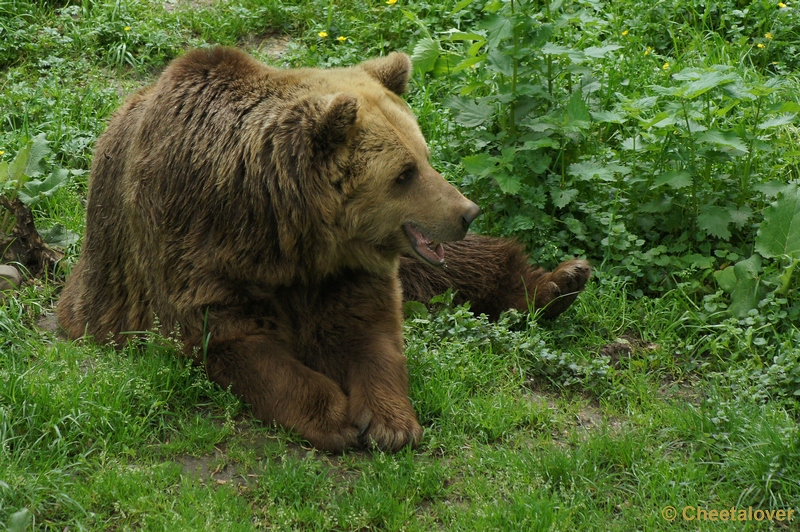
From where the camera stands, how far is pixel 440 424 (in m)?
4.42

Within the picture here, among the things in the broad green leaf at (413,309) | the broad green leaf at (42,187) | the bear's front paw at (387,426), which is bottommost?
the broad green leaf at (413,309)

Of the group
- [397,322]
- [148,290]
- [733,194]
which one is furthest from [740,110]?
[148,290]

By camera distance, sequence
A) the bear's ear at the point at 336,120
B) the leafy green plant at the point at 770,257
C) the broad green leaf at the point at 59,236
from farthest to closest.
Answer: the broad green leaf at the point at 59,236 < the leafy green plant at the point at 770,257 < the bear's ear at the point at 336,120

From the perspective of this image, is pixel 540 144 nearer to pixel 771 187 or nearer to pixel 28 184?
pixel 771 187

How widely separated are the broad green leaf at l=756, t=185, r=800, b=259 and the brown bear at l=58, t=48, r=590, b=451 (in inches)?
72.3

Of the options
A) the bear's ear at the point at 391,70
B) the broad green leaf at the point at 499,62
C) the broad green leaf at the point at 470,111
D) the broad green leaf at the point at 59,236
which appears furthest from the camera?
the broad green leaf at the point at 470,111

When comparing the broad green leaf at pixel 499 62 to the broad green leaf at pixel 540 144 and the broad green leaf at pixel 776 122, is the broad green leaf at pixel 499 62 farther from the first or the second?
the broad green leaf at pixel 776 122

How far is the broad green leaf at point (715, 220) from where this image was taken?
5.50m

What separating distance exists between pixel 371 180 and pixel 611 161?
2.30m

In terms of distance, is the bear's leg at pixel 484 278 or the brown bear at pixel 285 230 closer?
the brown bear at pixel 285 230

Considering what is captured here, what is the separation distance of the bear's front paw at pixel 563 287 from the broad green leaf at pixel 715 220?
0.75m

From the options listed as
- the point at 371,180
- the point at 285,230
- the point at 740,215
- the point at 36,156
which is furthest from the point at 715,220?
the point at 36,156

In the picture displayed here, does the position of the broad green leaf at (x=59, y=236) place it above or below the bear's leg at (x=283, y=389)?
below

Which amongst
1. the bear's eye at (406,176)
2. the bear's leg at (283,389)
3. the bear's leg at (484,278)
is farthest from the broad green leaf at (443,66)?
the bear's leg at (283,389)
